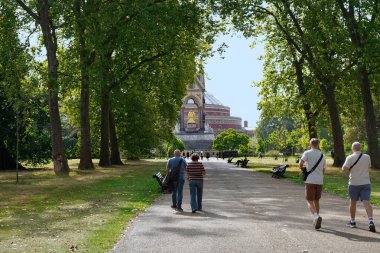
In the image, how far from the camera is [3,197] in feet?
68.5

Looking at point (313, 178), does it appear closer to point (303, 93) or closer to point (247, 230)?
point (247, 230)

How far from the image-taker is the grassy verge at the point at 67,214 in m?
10.2

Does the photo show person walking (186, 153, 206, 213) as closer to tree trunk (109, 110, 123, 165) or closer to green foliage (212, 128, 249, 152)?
tree trunk (109, 110, 123, 165)

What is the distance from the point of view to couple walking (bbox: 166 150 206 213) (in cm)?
1548

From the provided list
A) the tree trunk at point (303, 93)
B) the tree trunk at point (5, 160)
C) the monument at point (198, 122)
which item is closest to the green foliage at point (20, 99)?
the tree trunk at point (5, 160)

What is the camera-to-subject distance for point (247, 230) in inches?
450

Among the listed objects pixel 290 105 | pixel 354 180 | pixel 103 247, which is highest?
pixel 290 105

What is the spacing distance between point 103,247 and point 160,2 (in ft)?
97.2

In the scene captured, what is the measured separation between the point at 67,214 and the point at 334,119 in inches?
1126

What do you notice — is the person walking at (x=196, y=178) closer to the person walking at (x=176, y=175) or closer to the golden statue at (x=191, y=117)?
the person walking at (x=176, y=175)

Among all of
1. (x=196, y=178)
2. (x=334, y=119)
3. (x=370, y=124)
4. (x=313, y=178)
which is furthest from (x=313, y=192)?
(x=334, y=119)

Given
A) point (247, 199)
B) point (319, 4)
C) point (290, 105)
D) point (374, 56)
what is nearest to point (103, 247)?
point (247, 199)

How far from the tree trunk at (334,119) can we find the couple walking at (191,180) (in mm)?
24922

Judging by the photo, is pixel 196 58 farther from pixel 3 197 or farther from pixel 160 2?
pixel 3 197
